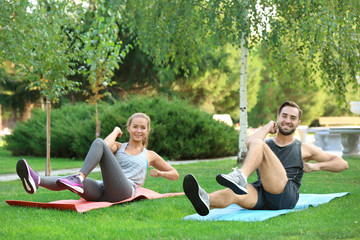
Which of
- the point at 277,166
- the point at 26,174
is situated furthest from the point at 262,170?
the point at 26,174

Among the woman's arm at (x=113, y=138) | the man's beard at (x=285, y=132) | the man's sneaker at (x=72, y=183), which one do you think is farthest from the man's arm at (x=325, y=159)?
the man's sneaker at (x=72, y=183)

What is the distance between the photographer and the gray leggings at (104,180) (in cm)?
530

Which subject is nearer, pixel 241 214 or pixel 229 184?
pixel 229 184

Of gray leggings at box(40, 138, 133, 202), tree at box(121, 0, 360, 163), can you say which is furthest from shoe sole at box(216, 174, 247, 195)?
tree at box(121, 0, 360, 163)

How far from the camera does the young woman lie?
5.10m

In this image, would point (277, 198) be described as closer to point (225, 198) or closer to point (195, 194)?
point (225, 198)

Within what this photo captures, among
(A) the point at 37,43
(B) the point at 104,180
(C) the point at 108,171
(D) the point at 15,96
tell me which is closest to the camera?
(C) the point at 108,171

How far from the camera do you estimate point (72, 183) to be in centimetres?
505

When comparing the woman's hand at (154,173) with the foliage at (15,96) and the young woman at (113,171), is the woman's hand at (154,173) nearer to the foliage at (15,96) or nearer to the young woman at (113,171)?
the young woman at (113,171)

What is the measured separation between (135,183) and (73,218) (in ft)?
3.83

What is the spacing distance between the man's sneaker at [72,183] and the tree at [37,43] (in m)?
4.62

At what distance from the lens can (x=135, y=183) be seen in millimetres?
6238

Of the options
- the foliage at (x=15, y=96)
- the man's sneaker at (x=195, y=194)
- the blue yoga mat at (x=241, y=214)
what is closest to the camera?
the man's sneaker at (x=195, y=194)

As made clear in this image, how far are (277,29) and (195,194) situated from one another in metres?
7.00
